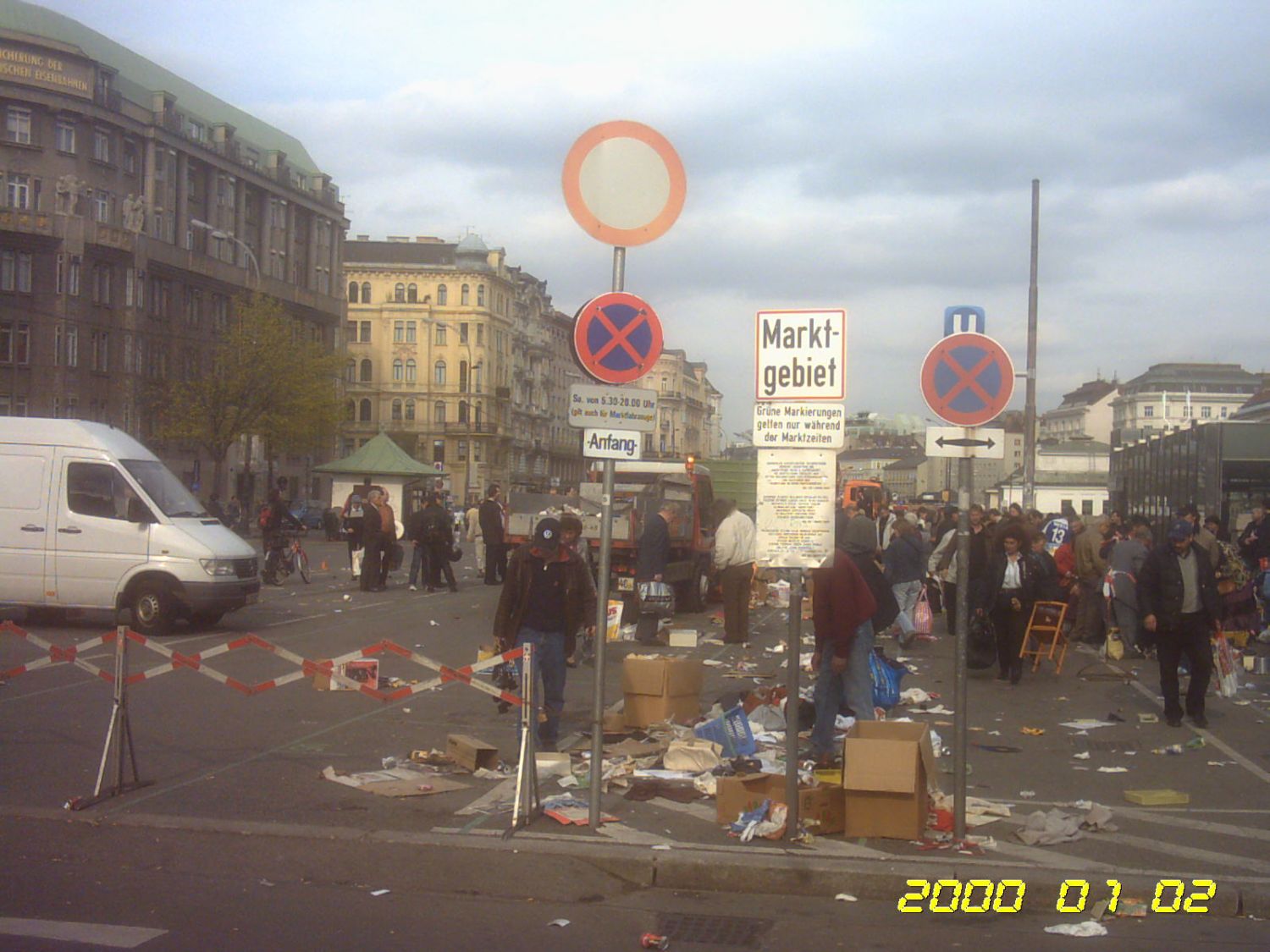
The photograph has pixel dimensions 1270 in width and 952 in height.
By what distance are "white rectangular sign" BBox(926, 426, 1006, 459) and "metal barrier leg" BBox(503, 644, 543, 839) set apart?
2.74 metres

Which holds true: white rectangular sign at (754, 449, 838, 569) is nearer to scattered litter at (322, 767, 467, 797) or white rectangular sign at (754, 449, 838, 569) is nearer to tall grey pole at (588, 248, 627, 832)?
tall grey pole at (588, 248, 627, 832)

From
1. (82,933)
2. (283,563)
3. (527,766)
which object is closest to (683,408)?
(283,563)

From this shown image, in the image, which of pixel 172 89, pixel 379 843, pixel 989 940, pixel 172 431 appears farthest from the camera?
pixel 172 89

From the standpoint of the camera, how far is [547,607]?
9781mm

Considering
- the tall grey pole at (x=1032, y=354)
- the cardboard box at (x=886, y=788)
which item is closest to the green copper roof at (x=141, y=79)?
the tall grey pole at (x=1032, y=354)

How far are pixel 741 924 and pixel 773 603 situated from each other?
1944cm

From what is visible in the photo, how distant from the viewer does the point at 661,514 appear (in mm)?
18734

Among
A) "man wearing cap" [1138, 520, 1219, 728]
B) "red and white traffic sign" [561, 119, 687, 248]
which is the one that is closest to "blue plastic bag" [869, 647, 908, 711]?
"man wearing cap" [1138, 520, 1219, 728]

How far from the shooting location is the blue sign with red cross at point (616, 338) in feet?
24.7

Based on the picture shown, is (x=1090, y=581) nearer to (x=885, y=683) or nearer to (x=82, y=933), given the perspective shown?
(x=885, y=683)

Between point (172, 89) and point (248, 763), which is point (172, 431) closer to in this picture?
point (172, 89)

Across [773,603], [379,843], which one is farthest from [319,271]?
[379,843]

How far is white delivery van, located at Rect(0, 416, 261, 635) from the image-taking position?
56.4ft

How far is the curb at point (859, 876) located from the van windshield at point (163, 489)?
11.2 meters
